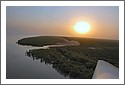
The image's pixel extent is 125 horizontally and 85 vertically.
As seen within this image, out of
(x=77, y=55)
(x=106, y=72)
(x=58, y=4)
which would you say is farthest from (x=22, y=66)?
(x=106, y=72)

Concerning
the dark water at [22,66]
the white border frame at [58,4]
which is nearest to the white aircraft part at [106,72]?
the white border frame at [58,4]

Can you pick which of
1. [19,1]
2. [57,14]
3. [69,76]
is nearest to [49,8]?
[57,14]

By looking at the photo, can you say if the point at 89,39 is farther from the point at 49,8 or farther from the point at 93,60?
the point at 49,8

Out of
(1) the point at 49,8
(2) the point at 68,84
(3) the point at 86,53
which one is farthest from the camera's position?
(3) the point at 86,53

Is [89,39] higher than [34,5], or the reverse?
[34,5]

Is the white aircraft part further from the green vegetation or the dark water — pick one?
the dark water

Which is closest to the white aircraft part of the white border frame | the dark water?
the white border frame
